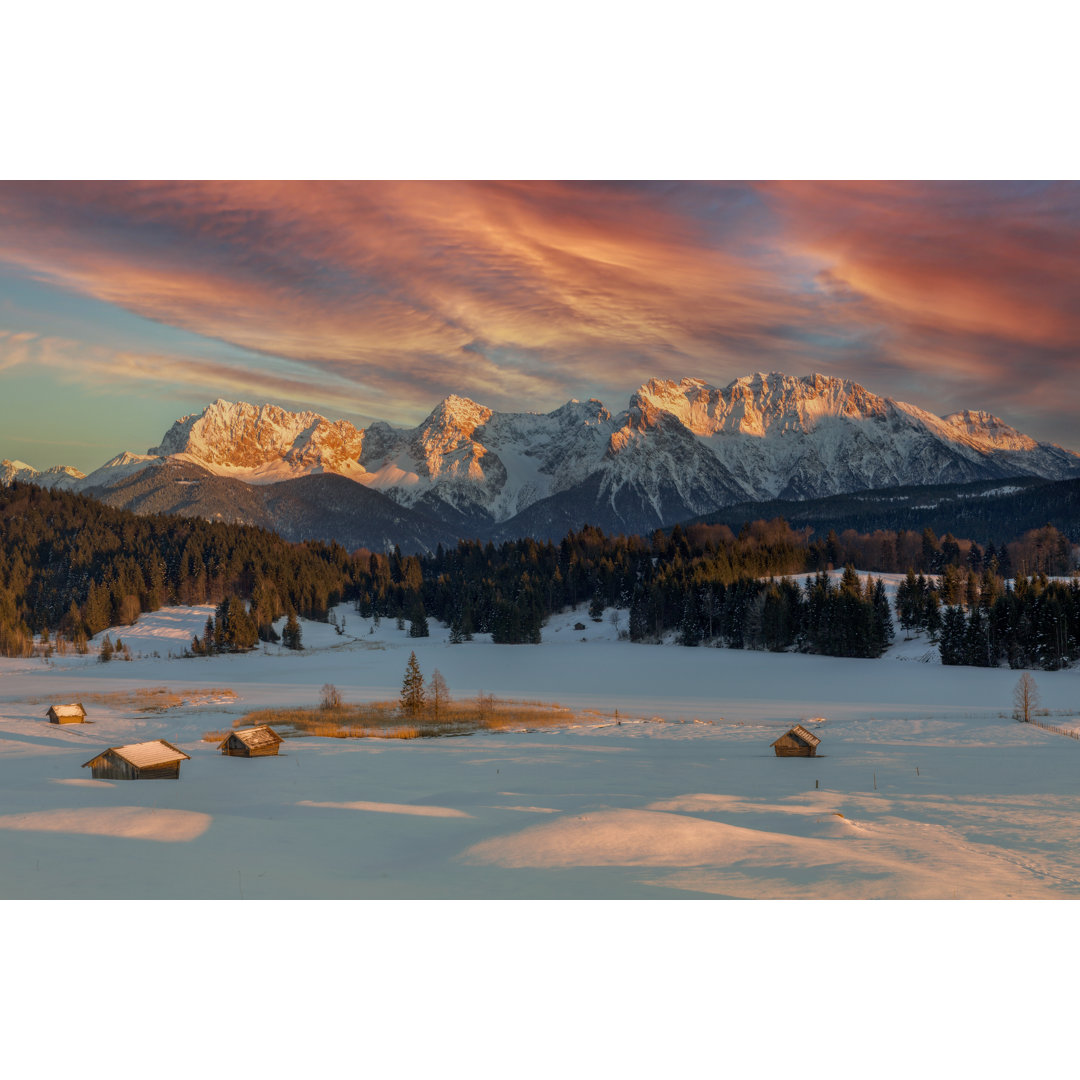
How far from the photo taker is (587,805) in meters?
25.5

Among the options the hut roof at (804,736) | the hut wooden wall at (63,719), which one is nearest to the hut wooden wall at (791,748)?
the hut roof at (804,736)

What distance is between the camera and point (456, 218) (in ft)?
82.9

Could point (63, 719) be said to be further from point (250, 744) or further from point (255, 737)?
point (250, 744)

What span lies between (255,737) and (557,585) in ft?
289

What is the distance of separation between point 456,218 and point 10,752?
32158 mm

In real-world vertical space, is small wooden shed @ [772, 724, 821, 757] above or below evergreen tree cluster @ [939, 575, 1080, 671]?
below

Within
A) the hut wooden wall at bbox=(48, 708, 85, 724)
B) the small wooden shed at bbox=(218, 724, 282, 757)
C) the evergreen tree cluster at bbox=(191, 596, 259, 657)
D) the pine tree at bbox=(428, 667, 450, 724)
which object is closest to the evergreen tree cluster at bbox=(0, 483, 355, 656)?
the evergreen tree cluster at bbox=(191, 596, 259, 657)

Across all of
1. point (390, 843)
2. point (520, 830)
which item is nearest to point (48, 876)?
point (390, 843)

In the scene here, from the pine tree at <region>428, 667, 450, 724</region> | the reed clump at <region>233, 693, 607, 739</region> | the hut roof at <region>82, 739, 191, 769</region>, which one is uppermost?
the hut roof at <region>82, 739, 191, 769</region>

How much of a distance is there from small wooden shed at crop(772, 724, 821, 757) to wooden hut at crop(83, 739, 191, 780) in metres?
26.4

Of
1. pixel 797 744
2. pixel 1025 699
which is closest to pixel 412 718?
pixel 797 744

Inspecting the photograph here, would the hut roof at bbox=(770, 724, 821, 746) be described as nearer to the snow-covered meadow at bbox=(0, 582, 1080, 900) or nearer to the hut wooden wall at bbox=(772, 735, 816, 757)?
the hut wooden wall at bbox=(772, 735, 816, 757)

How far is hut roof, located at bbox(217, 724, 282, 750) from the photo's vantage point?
37.8 metres

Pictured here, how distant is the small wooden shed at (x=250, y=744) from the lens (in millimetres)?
37562
